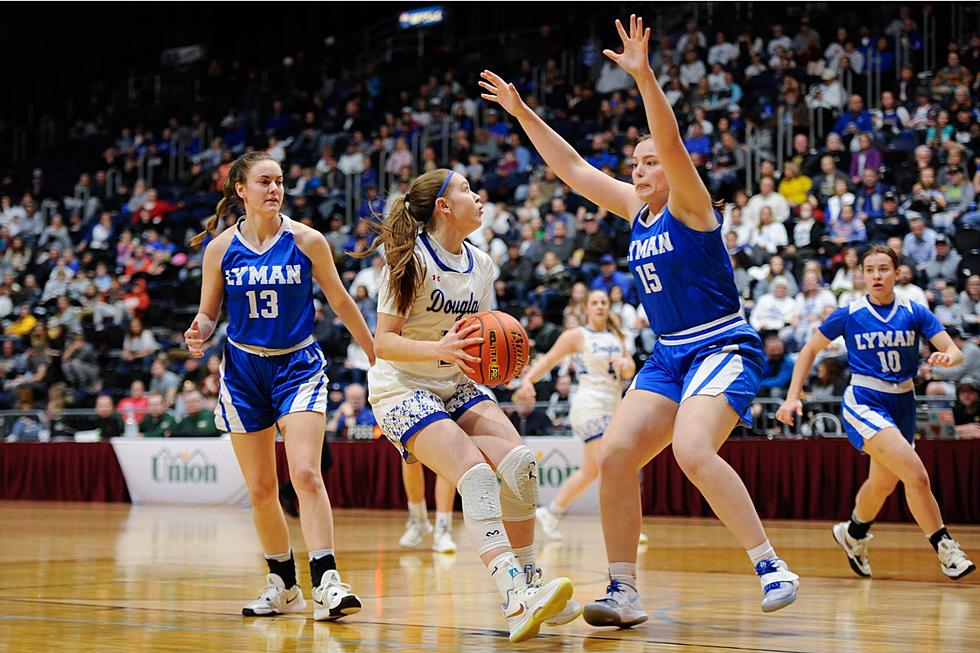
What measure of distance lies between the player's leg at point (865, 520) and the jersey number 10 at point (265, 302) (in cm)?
392

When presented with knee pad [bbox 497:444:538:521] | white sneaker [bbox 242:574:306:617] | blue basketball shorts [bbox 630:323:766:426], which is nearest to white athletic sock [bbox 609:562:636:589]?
knee pad [bbox 497:444:538:521]

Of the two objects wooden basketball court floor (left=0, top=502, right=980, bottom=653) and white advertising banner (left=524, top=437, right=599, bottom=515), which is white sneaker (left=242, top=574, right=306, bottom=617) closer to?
wooden basketball court floor (left=0, top=502, right=980, bottom=653)

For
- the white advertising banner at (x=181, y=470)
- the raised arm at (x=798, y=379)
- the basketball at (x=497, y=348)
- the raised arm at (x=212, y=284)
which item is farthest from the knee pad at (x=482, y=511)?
the white advertising banner at (x=181, y=470)

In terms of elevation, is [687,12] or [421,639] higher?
[687,12]

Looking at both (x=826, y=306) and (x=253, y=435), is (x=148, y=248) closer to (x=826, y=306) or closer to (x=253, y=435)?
(x=826, y=306)

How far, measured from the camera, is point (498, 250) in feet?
56.5

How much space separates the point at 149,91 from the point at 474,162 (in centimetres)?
1081

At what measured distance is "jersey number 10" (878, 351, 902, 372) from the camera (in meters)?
7.48

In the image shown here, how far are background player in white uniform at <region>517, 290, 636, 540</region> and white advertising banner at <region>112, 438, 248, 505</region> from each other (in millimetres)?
5601

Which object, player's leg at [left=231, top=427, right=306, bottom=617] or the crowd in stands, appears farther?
the crowd in stands

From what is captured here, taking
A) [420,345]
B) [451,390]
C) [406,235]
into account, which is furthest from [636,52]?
[451,390]

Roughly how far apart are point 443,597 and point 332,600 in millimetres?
1163

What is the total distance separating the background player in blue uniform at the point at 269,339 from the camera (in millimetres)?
5500

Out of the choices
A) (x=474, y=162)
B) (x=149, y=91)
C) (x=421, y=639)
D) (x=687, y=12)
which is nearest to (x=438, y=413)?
(x=421, y=639)
